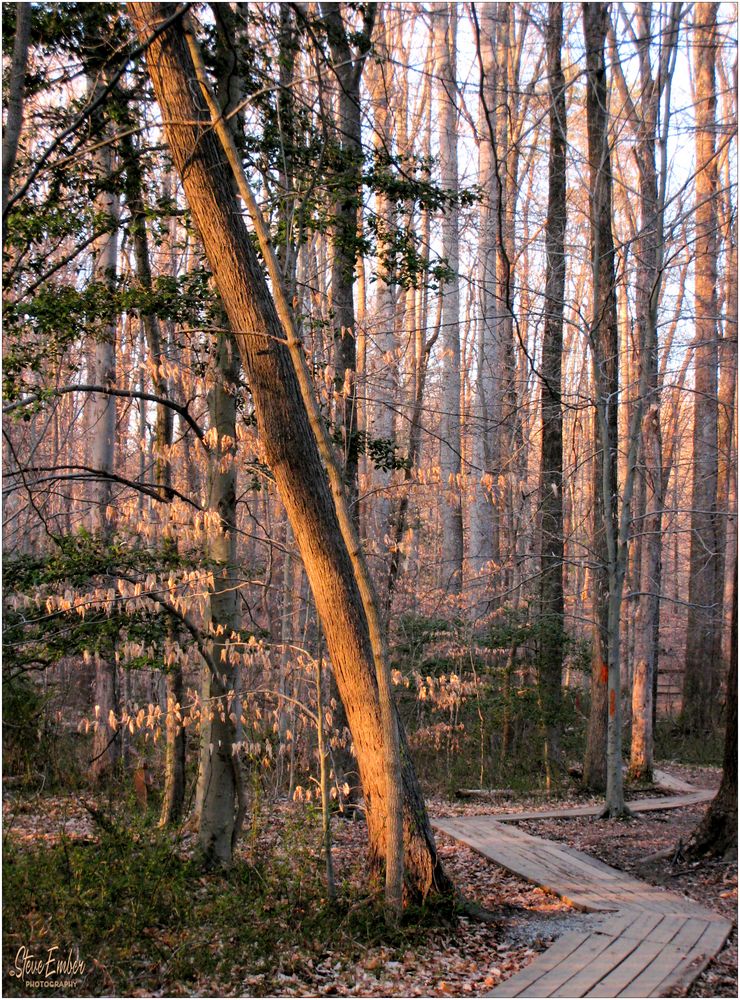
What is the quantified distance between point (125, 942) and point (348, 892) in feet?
4.91

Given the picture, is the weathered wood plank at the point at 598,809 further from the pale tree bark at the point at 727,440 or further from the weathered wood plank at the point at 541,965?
the pale tree bark at the point at 727,440

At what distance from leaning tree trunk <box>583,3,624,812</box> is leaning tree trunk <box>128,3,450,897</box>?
3.57 m

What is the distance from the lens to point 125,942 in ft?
14.4

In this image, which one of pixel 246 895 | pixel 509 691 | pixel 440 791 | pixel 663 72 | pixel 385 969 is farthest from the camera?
pixel 509 691

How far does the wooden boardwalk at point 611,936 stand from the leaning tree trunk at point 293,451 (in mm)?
1021

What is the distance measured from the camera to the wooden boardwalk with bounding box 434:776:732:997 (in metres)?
4.27

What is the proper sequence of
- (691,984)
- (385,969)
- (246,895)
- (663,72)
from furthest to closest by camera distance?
(663,72), (246,895), (385,969), (691,984)

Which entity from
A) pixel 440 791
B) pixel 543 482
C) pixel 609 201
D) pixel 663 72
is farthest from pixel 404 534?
pixel 663 72

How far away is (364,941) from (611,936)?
59.2 inches

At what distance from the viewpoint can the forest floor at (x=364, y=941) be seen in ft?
14.1

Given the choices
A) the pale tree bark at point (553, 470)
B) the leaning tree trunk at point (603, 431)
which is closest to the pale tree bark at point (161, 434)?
the leaning tree trunk at point (603, 431)

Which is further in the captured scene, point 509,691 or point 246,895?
point 509,691

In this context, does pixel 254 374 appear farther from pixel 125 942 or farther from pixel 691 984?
pixel 691 984

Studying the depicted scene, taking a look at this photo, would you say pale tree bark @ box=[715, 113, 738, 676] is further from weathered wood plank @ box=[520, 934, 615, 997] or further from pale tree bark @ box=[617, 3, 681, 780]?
weathered wood plank @ box=[520, 934, 615, 997]
